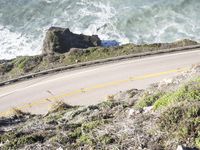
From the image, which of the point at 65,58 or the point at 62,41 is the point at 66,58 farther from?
the point at 62,41

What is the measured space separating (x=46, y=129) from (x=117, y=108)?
2.35 m

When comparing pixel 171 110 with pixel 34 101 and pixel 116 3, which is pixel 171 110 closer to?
pixel 34 101

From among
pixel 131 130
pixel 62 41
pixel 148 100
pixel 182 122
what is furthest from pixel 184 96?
pixel 62 41

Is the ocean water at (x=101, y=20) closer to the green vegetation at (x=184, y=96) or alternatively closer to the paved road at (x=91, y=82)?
the paved road at (x=91, y=82)

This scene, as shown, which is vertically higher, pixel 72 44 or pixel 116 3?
pixel 116 3

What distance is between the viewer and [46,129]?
11.9 m

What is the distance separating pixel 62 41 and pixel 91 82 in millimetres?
8037

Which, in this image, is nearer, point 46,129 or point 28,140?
point 28,140

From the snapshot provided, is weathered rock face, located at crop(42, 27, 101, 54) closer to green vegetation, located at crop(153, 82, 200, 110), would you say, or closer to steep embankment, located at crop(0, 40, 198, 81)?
steep embankment, located at crop(0, 40, 198, 81)

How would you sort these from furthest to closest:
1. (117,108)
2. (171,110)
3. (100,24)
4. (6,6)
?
(6,6), (100,24), (117,108), (171,110)

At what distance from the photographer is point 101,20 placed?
39062 millimetres

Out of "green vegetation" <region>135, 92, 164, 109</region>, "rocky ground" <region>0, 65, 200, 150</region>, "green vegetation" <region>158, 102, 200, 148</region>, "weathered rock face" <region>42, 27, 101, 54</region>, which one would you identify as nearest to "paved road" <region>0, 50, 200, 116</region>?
"weathered rock face" <region>42, 27, 101, 54</region>

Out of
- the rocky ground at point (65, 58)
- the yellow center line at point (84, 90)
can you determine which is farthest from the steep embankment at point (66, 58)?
the yellow center line at point (84, 90)

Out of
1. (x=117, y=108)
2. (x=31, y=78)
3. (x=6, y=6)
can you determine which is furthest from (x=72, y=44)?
(x=117, y=108)
